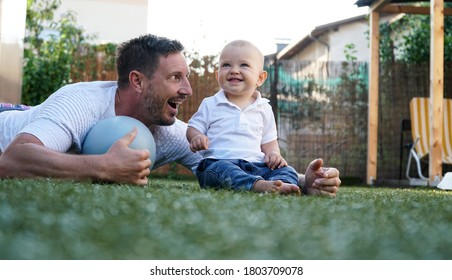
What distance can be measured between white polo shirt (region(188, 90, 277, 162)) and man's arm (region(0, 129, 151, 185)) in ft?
2.13

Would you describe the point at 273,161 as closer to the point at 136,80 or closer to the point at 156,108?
the point at 156,108

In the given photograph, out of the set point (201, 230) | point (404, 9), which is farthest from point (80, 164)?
point (404, 9)

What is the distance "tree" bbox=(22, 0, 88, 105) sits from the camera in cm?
968

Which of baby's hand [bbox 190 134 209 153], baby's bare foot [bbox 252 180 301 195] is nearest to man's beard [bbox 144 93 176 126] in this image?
baby's hand [bbox 190 134 209 153]

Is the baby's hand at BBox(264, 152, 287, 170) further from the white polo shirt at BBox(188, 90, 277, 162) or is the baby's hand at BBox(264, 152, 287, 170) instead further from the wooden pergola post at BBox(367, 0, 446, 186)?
Answer: the wooden pergola post at BBox(367, 0, 446, 186)

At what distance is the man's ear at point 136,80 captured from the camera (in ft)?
12.4

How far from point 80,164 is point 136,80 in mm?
823

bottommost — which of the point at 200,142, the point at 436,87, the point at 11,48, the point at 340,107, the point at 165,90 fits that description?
the point at 200,142

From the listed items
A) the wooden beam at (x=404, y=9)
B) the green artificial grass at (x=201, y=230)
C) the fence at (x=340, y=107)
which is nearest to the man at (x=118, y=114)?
the green artificial grass at (x=201, y=230)

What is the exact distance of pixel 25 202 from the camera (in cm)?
190

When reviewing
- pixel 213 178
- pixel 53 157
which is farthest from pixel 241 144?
pixel 53 157

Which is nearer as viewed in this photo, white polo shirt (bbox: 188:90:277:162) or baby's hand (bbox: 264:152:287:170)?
baby's hand (bbox: 264:152:287:170)

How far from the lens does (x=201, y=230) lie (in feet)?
4.83
